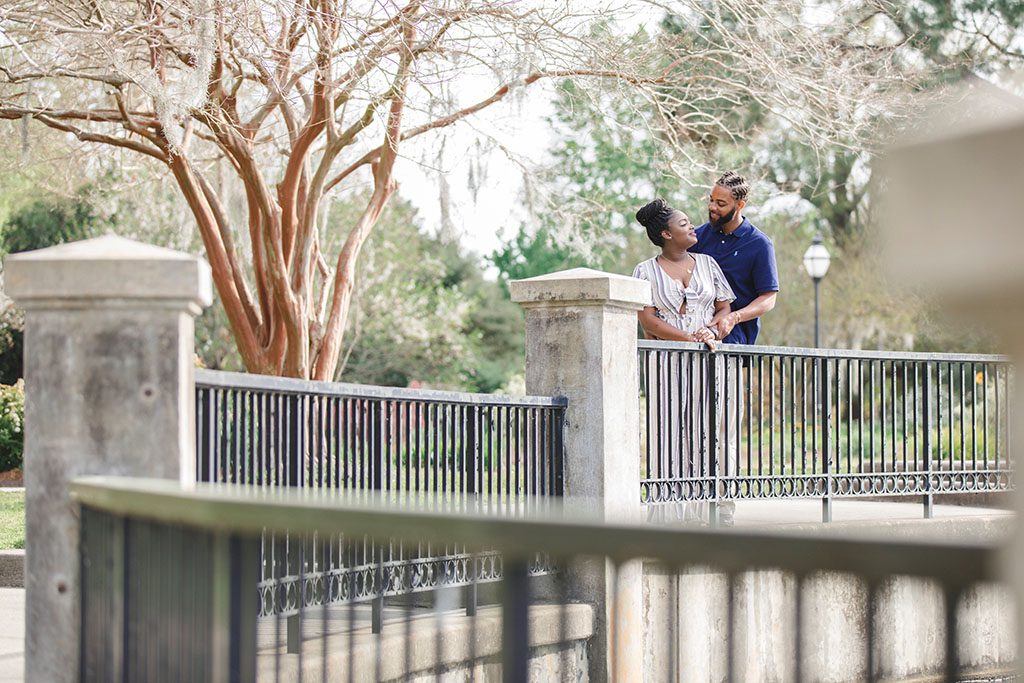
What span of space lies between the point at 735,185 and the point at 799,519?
2.81 m

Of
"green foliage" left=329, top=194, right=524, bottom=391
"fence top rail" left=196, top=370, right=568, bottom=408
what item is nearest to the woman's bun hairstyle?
"fence top rail" left=196, top=370, right=568, bottom=408

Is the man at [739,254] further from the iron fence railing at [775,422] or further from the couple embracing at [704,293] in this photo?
the iron fence railing at [775,422]

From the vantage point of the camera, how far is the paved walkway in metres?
7.49

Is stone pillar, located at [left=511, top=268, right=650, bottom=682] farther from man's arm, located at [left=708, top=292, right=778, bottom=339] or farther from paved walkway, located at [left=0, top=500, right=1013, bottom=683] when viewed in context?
paved walkway, located at [left=0, top=500, right=1013, bottom=683]

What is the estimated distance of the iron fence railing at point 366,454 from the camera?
5.47 meters

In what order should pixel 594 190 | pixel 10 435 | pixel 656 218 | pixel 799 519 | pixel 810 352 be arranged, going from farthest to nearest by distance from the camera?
pixel 594 190, pixel 10 435, pixel 799 519, pixel 810 352, pixel 656 218

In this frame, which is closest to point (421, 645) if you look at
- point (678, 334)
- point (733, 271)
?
point (678, 334)

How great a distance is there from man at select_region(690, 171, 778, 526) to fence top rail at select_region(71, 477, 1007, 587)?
20.4 feet

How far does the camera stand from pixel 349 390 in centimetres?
637

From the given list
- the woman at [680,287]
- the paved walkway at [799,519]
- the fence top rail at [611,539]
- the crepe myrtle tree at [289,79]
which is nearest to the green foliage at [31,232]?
the crepe myrtle tree at [289,79]

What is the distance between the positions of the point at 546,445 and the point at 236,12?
24.3 ft

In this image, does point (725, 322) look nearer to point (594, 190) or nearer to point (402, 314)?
point (594, 190)

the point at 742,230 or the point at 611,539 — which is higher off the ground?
the point at 742,230

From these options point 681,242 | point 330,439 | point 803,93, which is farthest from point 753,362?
point 803,93
